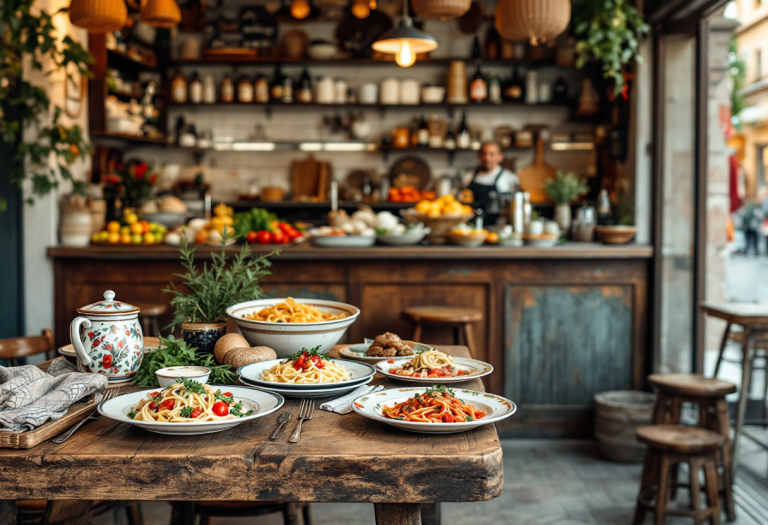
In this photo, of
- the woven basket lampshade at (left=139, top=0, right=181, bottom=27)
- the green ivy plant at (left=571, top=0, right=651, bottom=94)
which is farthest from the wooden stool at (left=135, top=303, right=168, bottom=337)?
the green ivy plant at (left=571, top=0, right=651, bottom=94)

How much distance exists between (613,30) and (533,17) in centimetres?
115

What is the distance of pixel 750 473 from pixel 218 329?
3109 millimetres

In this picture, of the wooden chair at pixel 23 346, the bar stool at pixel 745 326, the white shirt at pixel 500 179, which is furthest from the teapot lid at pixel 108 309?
the white shirt at pixel 500 179

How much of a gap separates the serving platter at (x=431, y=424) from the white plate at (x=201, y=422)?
0.18m

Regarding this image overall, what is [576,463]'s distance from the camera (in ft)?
12.5

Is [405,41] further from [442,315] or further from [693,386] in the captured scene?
[693,386]

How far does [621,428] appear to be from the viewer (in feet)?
12.4

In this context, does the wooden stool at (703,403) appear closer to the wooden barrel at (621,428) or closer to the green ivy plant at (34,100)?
the wooden barrel at (621,428)

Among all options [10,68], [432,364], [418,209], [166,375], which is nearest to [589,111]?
[418,209]

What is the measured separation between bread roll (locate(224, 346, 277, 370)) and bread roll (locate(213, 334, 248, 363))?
0.07 ft

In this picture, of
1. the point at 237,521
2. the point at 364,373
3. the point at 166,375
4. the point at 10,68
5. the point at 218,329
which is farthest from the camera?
the point at 10,68

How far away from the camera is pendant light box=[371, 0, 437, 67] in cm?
381

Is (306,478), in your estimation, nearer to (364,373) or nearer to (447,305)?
(364,373)

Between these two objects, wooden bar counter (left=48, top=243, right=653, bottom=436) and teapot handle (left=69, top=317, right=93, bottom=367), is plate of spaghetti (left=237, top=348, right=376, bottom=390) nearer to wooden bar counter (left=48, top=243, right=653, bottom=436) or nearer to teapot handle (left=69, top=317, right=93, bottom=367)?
teapot handle (left=69, top=317, right=93, bottom=367)
